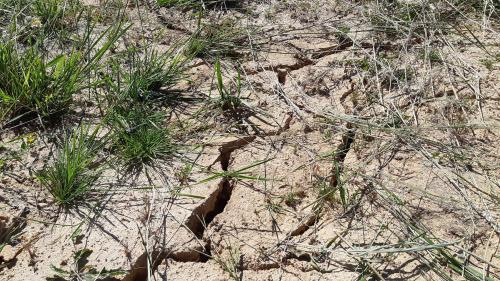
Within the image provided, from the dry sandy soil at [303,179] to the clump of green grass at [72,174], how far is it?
0.05 meters

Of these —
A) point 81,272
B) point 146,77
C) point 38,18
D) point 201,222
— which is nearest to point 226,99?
point 146,77

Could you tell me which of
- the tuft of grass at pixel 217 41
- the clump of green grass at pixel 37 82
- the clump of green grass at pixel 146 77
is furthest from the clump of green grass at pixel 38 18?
the tuft of grass at pixel 217 41

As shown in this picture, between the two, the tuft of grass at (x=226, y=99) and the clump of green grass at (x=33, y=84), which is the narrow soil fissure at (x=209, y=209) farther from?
the clump of green grass at (x=33, y=84)

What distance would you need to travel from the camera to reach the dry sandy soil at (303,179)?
74.4 inches

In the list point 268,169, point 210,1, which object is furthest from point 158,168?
point 210,1

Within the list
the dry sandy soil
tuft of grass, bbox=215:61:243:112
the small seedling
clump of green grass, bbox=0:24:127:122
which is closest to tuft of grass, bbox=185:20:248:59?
the dry sandy soil

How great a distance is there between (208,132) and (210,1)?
932 mm

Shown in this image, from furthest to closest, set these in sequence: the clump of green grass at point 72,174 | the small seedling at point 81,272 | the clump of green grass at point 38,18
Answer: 1. the clump of green grass at point 38,18
2. the clump of green grass at point 72,174
3. the small seedling at point 81,272

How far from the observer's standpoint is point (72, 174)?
199 cm

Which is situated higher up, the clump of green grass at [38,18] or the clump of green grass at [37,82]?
the clump of green grass at [38,18]

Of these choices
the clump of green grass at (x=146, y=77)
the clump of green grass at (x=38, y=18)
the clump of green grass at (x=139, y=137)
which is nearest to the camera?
the clump of green grass at (x=139, y=137)

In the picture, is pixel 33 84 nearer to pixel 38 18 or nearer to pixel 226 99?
pixel 38 18

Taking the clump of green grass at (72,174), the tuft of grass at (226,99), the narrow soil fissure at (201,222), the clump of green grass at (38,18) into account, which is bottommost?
the narrow soil fissure at (201,222)

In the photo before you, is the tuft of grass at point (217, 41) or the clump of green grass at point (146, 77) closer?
the clump of green grass at point (146, 77)
